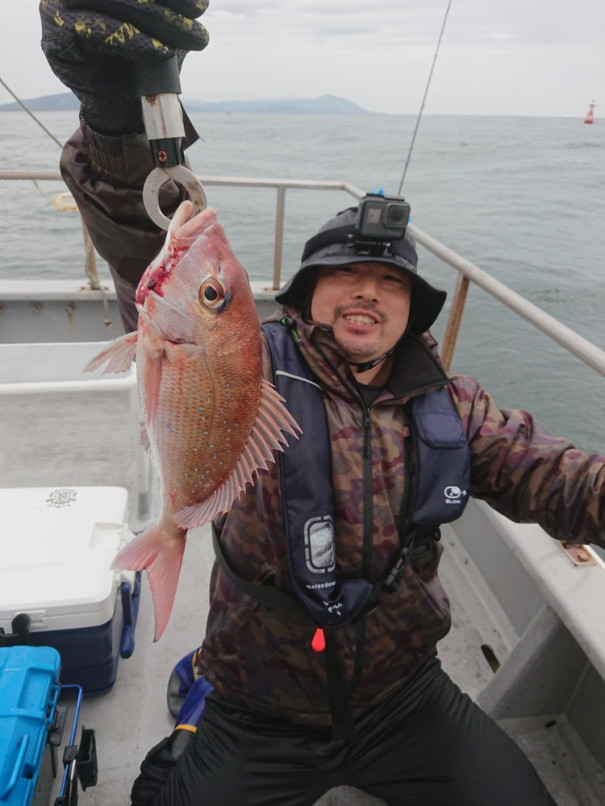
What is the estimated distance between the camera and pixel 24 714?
5.51 feet

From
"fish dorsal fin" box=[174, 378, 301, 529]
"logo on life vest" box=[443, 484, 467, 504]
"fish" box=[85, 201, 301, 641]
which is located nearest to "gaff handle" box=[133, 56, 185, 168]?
"fish" box=[85, 201, 301, 641]

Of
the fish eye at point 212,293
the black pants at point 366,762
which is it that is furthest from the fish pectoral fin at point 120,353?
the black pants at point 366,762

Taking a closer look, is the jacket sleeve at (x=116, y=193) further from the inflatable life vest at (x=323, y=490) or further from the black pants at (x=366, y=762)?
the black pants at (x=366, y=762)

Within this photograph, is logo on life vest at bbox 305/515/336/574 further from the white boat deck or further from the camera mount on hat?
the white boat deck

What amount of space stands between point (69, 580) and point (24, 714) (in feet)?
1.77

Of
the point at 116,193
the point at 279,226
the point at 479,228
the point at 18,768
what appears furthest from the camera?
the point at 479,228

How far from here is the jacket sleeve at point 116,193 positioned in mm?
1625

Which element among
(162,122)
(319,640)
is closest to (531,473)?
(319,640)

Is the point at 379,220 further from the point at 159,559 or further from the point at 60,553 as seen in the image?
the point at 60,553

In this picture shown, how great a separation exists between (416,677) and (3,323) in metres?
4.82

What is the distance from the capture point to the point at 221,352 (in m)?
1.29

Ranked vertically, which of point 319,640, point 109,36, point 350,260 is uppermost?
point 109,36

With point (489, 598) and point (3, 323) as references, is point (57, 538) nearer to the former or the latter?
point (489, 598)

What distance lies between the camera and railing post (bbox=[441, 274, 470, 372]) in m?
3.04
